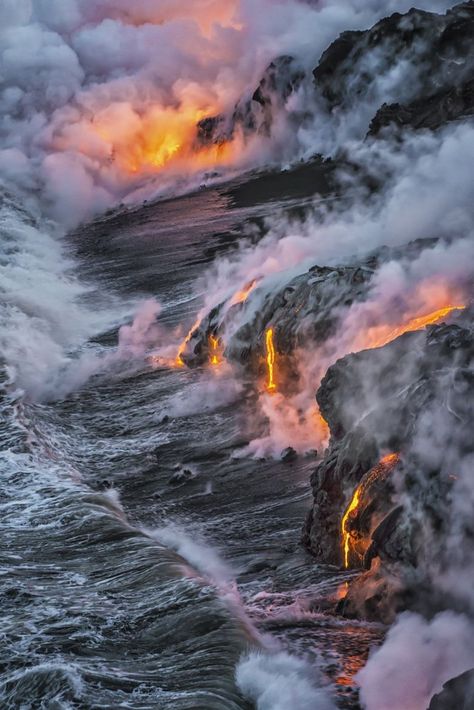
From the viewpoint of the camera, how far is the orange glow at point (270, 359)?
1203cm

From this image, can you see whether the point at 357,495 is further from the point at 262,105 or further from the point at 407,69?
the point at 262,105

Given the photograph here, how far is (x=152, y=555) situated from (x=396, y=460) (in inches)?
111

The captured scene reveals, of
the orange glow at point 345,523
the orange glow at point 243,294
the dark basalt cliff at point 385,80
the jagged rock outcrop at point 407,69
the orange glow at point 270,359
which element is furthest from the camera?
the dark basalt cliff at point 385,80

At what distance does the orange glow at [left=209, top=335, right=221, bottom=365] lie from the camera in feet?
45.8

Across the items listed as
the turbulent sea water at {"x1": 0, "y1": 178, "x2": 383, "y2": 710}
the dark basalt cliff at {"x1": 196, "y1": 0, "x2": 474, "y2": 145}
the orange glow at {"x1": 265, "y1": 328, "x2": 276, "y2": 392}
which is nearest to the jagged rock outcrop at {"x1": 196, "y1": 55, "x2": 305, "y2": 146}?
the dark basalt cliff at {"x1": 196, "y1": 0, "x2": 474, "y2": 145}

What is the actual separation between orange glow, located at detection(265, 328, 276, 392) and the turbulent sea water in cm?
41

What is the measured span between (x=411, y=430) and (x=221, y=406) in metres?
5.81

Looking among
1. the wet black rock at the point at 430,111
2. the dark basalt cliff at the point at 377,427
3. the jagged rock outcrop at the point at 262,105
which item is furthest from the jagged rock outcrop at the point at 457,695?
the jagged rock outcrop at the point at 262,105

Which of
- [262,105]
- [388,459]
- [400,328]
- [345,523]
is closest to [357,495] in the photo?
[345,523]

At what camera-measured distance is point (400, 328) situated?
9.47 meters

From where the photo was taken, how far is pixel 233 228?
2939cm

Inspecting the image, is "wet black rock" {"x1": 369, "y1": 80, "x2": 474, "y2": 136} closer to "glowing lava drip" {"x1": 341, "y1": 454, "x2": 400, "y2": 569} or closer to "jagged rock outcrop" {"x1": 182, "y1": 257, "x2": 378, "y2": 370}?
"jagged rock outcrop" {"x1": 182, "y1": 257, "x2": 378, "y2": 370}

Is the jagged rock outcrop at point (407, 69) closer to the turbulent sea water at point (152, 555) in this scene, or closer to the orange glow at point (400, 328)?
the turbulent sea water at point (152, 555)

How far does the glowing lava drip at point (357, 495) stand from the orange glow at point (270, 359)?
191 inches
